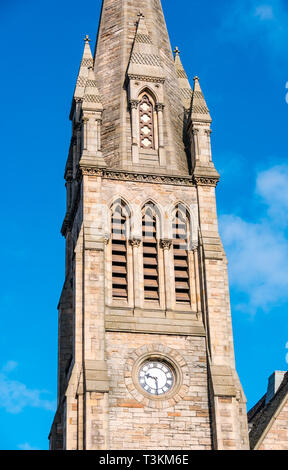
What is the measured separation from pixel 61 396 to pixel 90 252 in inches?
225

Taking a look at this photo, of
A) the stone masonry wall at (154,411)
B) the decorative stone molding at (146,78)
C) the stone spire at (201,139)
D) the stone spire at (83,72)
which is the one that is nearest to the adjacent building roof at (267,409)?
the stone masonry wall at (154,411)

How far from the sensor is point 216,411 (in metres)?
37.4

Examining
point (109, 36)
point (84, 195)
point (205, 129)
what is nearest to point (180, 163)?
point (205, 129)

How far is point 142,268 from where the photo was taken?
41000 mm

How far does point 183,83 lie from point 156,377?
1504 centimetres

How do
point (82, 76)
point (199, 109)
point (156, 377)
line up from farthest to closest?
point (82, 76), point (199, 109), point (156, 377)

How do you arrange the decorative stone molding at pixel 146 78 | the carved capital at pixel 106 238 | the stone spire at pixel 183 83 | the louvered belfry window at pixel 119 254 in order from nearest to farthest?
the louvered belfry window at pixel 119 254 → the carved capital at pixel 106 238 → the decorative stone molding at pixel 146 78 → the stone spire at pixel 183 83

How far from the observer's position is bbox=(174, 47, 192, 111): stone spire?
1861 inches

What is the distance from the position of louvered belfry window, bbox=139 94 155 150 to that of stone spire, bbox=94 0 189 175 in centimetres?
31

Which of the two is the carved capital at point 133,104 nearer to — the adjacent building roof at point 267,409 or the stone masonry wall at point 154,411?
the stone masonry wall at point 154,411

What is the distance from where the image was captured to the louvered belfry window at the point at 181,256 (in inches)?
1613

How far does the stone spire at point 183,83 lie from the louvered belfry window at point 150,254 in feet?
21.9

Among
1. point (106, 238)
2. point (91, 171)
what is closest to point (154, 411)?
point (106, 238)

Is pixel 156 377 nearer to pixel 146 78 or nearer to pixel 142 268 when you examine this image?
pixel 142 268
